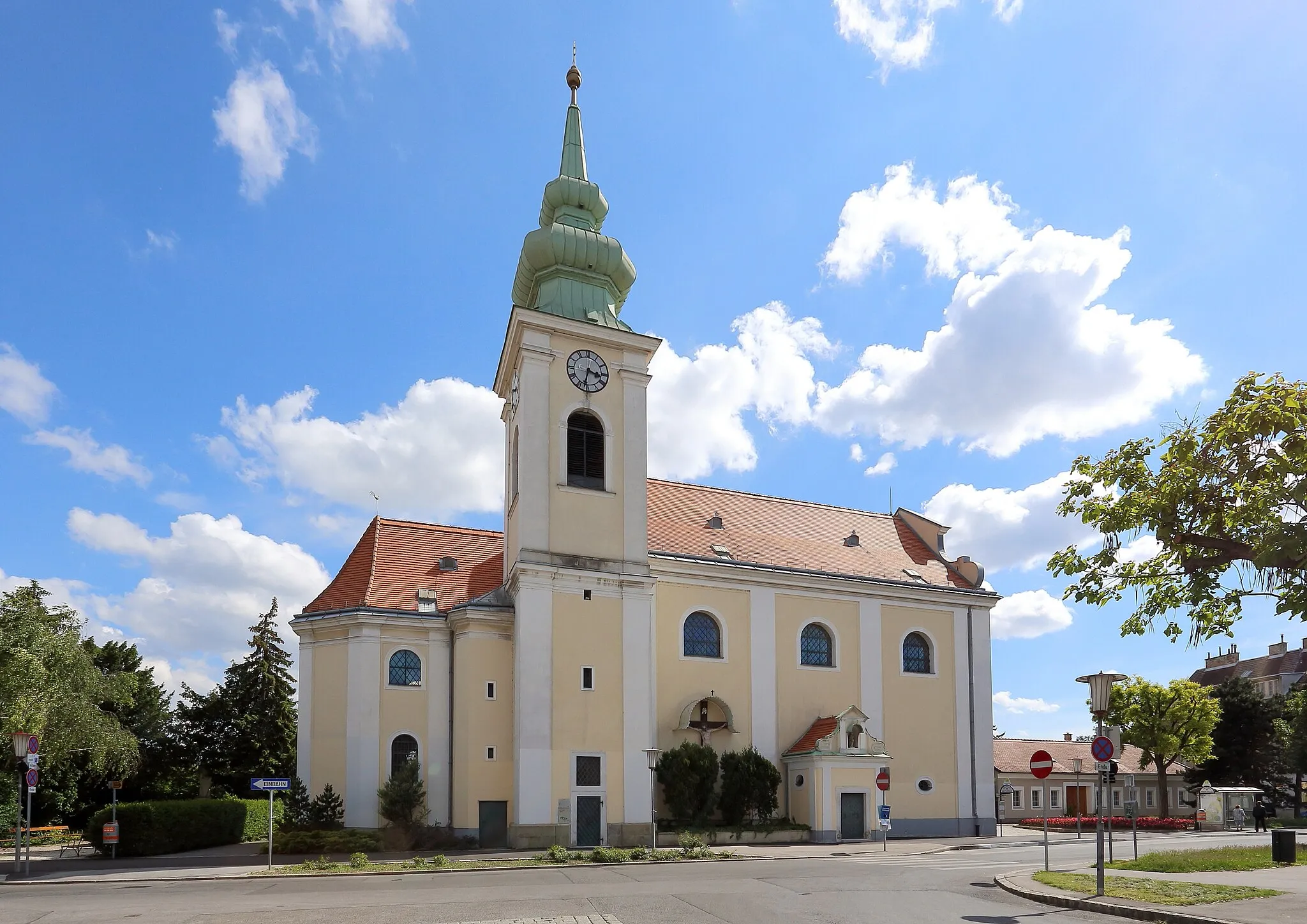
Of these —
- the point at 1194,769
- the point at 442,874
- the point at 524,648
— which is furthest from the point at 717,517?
the point at 1194,769

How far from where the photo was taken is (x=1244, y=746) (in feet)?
190

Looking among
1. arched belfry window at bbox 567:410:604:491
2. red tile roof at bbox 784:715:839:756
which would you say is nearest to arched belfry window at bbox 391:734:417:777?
arched belfry window at bbox 567:410:604:491

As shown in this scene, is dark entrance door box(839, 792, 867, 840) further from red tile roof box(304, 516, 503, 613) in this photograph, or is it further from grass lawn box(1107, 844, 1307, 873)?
red tile roof box(304, 516, 503, 613)

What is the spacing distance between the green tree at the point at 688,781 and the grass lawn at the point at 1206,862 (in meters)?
12.8

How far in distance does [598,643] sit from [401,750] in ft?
23.7

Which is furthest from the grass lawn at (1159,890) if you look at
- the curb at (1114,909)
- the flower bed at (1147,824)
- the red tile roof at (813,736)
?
the flower bed at (1147,824)

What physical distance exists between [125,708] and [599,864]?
3192 cm

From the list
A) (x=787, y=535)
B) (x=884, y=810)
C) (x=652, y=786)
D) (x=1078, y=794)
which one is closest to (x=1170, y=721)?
(x=1078, y=794)

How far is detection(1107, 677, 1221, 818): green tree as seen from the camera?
50.8 metres

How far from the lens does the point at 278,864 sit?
24547mm

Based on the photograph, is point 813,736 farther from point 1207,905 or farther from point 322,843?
point 1207,905

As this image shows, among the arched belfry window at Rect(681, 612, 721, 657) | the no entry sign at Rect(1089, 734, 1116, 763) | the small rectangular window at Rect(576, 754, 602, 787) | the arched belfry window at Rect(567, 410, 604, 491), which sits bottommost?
the small rectangular window at Rect(576, 754, 602, 787)

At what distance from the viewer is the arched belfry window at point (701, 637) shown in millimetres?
33906

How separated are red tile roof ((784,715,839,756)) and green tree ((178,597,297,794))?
23.4m
